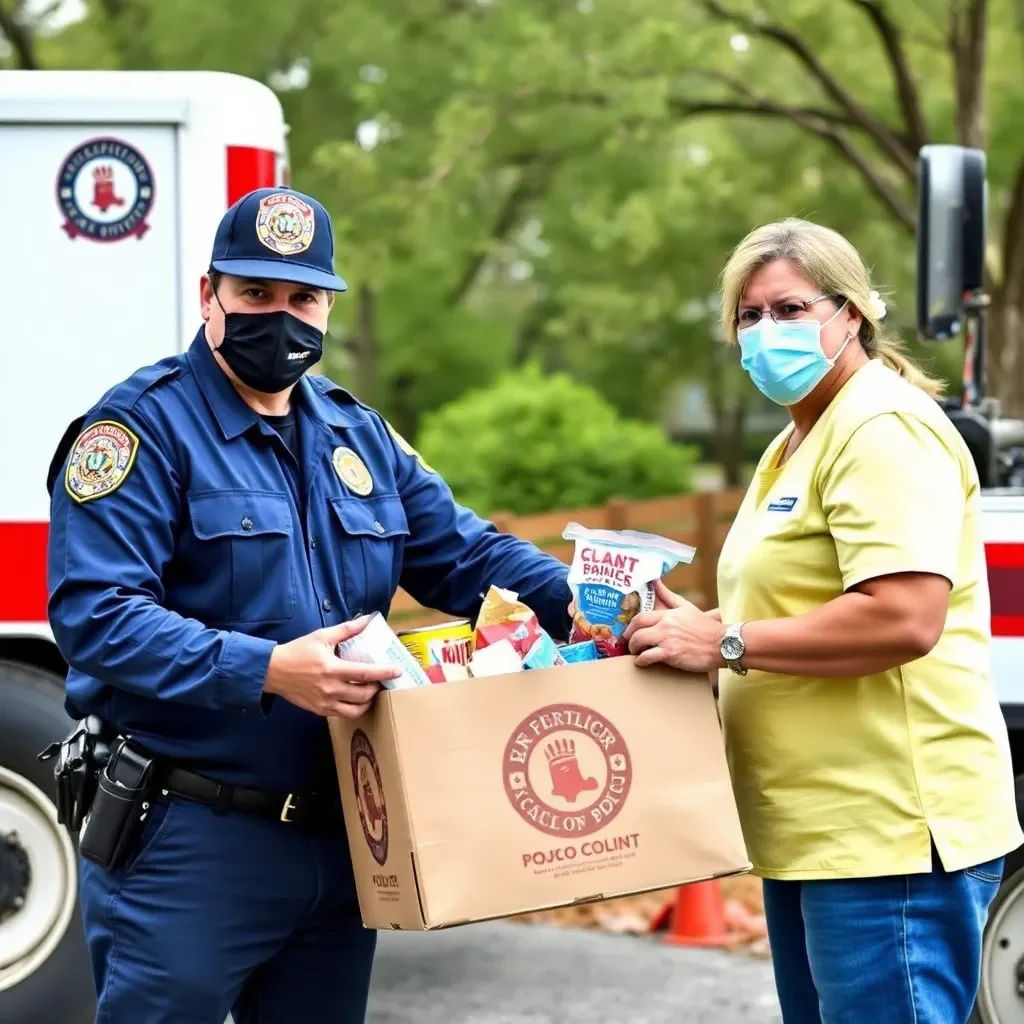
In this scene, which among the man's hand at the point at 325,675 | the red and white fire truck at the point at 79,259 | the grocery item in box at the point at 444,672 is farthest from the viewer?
the red and white fire truck at the point at 79,259

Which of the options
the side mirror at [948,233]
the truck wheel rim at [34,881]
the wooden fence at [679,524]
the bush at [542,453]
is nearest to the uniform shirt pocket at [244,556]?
the truck wheel rim at [34,881]

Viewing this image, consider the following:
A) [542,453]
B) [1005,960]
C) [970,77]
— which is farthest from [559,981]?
[970,77]

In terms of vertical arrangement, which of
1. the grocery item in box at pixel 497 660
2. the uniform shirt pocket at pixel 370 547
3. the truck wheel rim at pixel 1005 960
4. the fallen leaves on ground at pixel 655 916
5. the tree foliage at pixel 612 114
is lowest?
the fallen leaves on ground at pixel 655 916

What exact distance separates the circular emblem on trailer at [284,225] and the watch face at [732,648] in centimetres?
95

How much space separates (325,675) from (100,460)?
519 mm

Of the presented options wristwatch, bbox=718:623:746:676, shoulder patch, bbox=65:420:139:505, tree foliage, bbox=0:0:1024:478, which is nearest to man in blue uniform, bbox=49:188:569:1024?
shoulder patch, bbox=65:420:139:505

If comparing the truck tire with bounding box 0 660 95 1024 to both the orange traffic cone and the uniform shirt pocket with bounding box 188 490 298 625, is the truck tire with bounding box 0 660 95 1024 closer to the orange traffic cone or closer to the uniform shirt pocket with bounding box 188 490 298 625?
the uniform shirt pocket with bounding box 188 490 298 625

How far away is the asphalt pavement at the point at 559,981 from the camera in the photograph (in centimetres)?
470

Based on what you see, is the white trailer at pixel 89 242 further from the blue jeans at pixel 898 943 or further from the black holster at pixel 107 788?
the blue jeans at pixel 898 943

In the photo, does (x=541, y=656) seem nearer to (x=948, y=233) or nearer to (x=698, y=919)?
(x=948, y=233)

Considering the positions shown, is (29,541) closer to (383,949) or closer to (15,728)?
(15,728)

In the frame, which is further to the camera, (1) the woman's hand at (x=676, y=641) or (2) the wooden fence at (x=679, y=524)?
(2) the wooden fence at (x=679, y=524)

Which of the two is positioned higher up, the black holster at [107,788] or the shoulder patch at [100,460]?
the shoulder patch at [100,460]

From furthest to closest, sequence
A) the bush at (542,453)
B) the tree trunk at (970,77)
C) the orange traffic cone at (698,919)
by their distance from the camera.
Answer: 1. the tree trunk at (970,77)
2. the bush at (542,453)
3. the orange traffic cone at (698,919)
